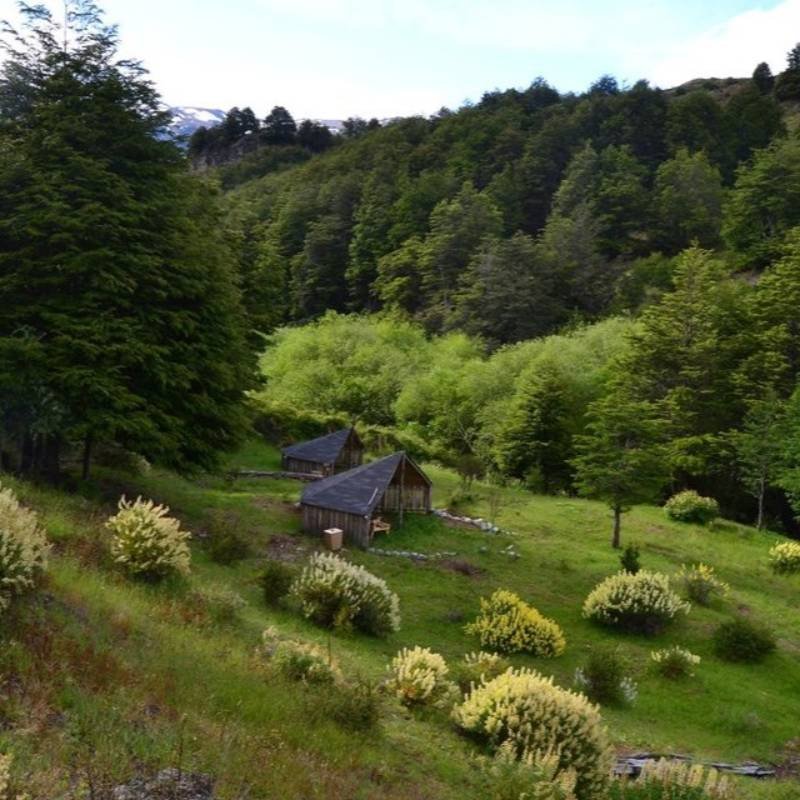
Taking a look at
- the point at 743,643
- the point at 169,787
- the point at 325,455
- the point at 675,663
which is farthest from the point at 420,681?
the point at 325,455

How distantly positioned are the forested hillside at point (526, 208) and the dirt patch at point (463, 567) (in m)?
22.1

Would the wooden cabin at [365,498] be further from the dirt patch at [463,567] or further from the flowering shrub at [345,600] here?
the flowering shrub at [345,600]

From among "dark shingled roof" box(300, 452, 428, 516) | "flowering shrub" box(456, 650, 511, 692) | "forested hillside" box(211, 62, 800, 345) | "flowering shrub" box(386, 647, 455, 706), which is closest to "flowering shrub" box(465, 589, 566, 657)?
"flowering shrub" box(456, 650, 511, 692)

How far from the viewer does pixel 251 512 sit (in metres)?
25.6

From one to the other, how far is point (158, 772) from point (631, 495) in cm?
2285

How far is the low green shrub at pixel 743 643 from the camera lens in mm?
18891

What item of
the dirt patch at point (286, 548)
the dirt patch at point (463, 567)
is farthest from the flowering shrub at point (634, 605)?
the dirt patch at point (286, 548)

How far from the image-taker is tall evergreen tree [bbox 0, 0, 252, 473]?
18719mm

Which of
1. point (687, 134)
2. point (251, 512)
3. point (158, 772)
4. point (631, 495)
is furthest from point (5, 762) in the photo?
point (687, 134)

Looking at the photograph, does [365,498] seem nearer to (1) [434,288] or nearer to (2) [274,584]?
(2) [274,584]

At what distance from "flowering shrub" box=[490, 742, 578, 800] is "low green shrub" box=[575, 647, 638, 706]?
6.79 meters

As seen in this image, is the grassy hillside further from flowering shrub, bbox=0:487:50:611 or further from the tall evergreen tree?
the tall evergreen tree

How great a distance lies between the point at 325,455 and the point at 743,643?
2122 centimetres

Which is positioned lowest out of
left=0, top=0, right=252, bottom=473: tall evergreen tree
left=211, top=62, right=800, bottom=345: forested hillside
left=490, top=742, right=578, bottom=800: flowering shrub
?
left=490, top=742, right=578, bottom=800: flowering shrub
